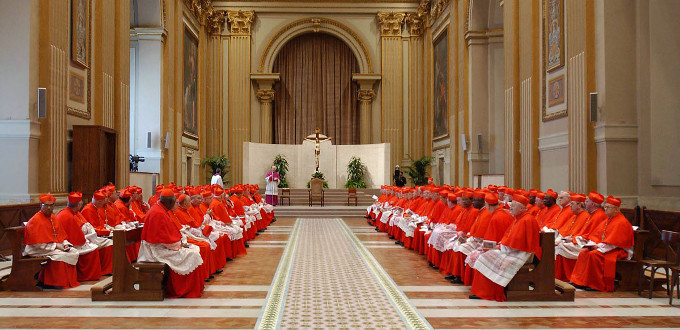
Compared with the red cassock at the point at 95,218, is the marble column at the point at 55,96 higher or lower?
higher

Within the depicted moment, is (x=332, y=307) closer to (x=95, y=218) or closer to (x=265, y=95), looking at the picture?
(x=95, y=218)

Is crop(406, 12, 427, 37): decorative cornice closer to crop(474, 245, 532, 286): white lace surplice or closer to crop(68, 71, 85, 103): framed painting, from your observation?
crop(68, 71, 85, 103): framed painting

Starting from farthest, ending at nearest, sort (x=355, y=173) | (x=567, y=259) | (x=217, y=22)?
1. (x=217, y=22)
2. (x=355, y=173)
3. (x=567, y=259)

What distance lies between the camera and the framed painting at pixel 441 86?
23.1 meters

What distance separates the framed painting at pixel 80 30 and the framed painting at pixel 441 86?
46.5 feet

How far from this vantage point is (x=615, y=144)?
1041cm

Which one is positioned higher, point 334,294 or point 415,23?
point 415,23

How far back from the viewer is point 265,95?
1078 inches

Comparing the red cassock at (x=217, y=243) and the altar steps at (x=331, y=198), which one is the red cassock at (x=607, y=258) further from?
the altar steps at (x=331, y=198)

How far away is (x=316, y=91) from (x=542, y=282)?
78.6 ft

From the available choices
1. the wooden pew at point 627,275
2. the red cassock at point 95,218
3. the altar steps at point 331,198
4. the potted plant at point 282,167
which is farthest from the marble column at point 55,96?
the potted plant at point 282,167

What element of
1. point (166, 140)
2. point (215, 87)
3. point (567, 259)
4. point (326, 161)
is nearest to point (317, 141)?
point (326, 161)

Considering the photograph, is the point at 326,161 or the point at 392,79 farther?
the point at 392,79

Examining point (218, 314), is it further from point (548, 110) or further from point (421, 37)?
point (421, 37)
